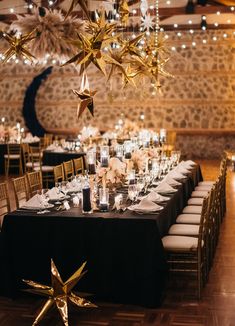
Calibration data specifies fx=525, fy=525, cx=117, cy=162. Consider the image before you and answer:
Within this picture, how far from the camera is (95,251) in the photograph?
14.3 ft

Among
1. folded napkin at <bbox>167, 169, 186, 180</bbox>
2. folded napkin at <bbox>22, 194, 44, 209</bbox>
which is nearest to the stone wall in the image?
folded napkin at <bbox>167, 169, 186, 180</bbox>

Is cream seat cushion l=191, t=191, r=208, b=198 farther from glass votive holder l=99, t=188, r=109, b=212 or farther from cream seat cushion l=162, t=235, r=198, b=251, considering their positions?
glass votive holder l=99, t=188, r=109, b=212

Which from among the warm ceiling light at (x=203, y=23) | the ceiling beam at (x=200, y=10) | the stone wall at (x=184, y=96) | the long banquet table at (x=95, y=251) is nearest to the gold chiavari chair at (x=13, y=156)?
the stone wall at (x=184, y=96)

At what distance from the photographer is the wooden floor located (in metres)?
3.98

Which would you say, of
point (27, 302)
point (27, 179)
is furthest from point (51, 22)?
point (27, 302)

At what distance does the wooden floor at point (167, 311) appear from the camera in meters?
3.98

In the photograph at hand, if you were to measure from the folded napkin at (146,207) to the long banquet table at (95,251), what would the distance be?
79 mm

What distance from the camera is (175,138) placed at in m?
14.0

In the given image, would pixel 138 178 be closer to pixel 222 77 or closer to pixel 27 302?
pixel 27 302

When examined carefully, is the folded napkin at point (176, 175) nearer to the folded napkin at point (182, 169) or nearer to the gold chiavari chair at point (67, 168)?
the folded napkin at point (182, 169)

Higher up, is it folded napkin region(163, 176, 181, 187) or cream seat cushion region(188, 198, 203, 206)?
folded napkin region(163, 176, 181, 187)

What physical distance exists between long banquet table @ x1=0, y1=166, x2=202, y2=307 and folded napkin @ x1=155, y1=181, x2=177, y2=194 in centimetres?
99

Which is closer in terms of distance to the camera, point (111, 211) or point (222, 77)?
point (111, 211)

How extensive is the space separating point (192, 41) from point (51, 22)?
8979 millimetres
